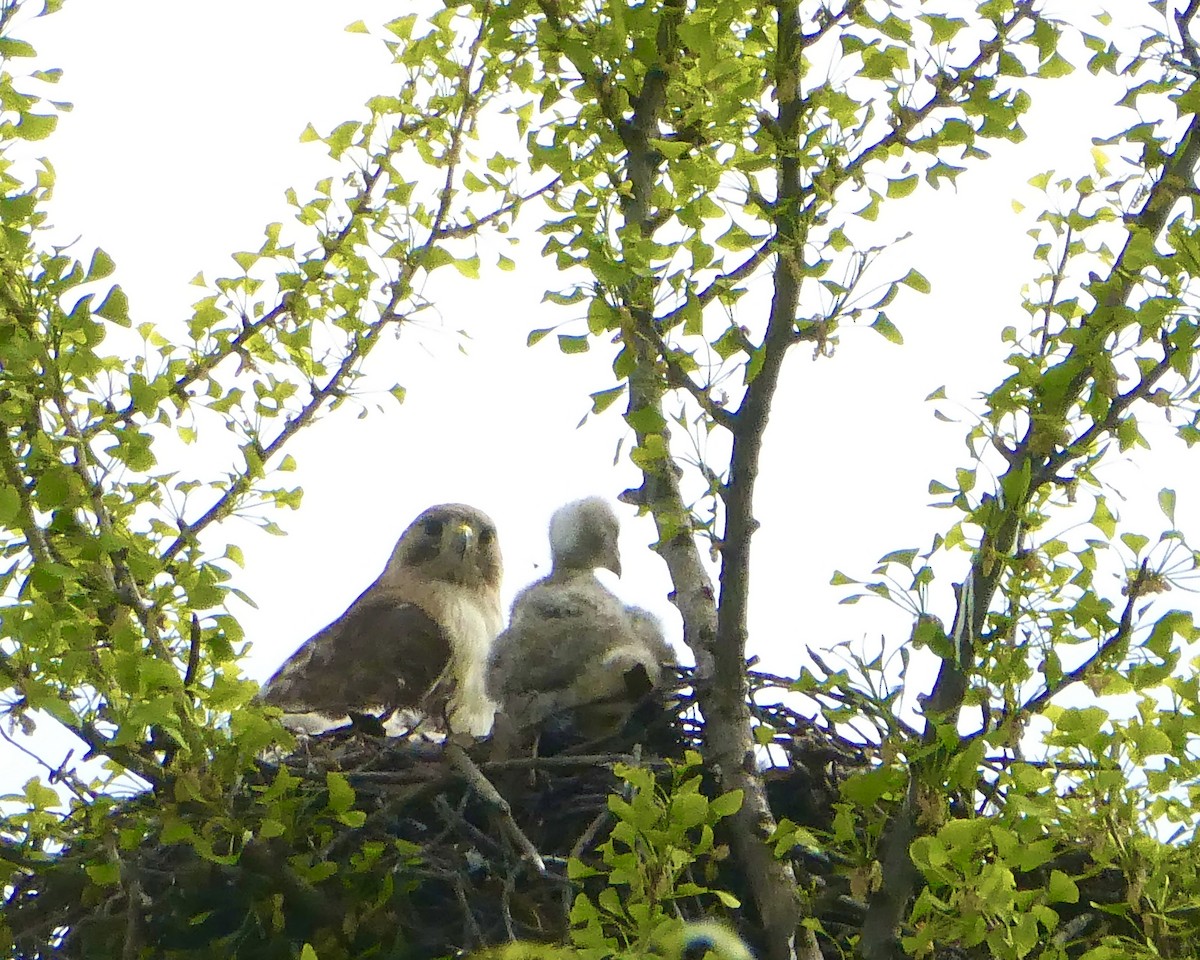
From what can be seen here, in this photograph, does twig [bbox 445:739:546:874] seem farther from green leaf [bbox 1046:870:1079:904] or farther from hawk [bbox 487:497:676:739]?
green leaf [bbox 1046:870:1079:904]

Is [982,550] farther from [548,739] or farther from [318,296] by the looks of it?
[318,296]

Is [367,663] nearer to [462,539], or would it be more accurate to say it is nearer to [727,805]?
[462,539]

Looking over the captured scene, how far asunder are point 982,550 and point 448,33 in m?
1.71

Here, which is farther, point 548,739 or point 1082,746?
point 548,739

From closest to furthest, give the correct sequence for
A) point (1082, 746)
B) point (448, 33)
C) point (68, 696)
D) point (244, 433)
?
point (1082, 746) → point (68, 696) → point (244, 433) → point (448, 33)

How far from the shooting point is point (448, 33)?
3.05 m

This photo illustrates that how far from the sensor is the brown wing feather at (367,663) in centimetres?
402

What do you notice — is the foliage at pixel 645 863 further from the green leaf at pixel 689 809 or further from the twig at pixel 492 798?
the twig at pixel 492 798

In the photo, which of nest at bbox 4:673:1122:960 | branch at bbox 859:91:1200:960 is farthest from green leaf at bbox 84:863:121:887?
branch at bbox 859:91:1200:960

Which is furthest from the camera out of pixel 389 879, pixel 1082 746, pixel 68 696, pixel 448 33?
pixel 448 33

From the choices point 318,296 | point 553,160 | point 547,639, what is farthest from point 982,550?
point 318,296

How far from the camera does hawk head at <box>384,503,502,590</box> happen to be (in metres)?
5.05

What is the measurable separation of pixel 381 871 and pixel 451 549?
8.99 ft

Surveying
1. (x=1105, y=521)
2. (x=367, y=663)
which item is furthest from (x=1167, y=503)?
(x=367, y=663)
